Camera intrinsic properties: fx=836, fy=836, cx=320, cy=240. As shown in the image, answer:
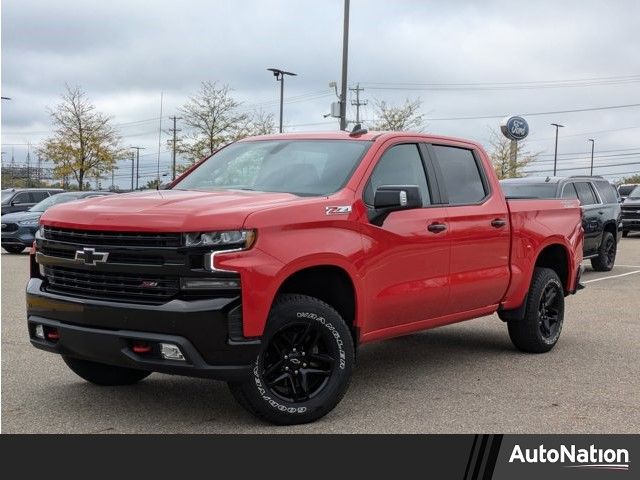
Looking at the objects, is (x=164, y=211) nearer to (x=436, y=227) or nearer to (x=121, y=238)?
(x=121, y=238)

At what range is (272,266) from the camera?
15.6 feet

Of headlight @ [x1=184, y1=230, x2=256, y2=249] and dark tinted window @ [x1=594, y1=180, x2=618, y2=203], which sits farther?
dark tinted window @ [x1=594, y1=180, x2=618, y2=203]

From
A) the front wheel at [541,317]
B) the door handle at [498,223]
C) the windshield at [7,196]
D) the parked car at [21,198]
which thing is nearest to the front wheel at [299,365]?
the door handle at [498,223]

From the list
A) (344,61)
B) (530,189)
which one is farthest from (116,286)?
(344,61)

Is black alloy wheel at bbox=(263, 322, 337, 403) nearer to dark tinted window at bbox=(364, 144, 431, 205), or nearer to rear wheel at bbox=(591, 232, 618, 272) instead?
dark tinted window at bbox=(364, 144, 431, 205)

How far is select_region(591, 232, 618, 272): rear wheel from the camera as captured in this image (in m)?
16.0

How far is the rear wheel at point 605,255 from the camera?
628 inches

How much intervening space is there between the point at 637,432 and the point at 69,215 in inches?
144

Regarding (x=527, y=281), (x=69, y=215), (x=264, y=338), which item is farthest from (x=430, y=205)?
(x=69, y=215)

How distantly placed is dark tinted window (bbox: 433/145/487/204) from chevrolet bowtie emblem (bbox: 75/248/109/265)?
2.83m

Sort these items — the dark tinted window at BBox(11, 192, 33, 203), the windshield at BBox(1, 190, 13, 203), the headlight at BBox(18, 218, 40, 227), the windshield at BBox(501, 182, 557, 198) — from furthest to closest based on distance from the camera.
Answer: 1. the dark tinted window at BBox(11, 192, 33, 203)
2. the windshield at BBox(1, 190, 13, 203)
3. the headlight at BBox(18, 218, 40, 227)
4. the windshield at BBox(501, 182, 557, 198)

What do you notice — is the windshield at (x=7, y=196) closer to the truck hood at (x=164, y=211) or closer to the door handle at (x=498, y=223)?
the door handle at (x=498, y=223)

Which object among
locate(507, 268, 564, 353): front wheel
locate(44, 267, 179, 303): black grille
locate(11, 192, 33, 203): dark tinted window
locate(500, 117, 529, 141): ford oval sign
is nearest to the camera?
locate(44, 267, 179, 303): black grille

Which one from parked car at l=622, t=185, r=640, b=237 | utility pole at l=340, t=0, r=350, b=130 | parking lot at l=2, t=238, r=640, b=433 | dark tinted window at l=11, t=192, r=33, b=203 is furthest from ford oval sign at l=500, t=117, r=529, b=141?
parking lot at l=2, t=238, r=640, b=433
